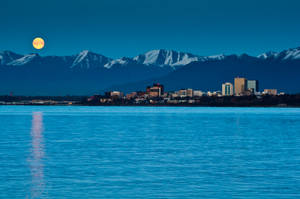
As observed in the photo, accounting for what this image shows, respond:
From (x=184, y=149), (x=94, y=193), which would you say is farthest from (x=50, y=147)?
(x=94, y=193)

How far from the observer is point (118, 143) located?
51.6m

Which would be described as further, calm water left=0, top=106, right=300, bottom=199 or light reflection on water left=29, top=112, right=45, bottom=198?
light reflection on water left=29, top=112, right=45, bottom=198

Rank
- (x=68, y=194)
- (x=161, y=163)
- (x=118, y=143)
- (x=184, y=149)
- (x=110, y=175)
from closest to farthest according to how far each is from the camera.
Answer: (x=68, y=194) → (x=110, y=175) → (x=161, y=163) → (x=184, y=149) → (x=118, y=143)

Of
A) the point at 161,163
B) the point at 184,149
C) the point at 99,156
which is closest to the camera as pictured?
the point at 161,163

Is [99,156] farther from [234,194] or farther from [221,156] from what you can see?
[234,194]

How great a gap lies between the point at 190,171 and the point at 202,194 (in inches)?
269

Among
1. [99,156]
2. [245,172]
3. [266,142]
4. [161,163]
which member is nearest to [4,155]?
[99,156]

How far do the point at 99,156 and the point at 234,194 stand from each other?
16.6 m

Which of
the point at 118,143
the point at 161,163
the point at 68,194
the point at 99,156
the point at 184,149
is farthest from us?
the point at 118,143

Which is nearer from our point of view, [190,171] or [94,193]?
[94,193]

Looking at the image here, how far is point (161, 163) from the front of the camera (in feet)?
115

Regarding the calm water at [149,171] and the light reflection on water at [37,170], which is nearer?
the calm water at [149,171]

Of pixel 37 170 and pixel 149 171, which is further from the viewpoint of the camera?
pixel 37 170

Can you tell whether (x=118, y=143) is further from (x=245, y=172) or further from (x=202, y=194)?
(x=202, y=194)
